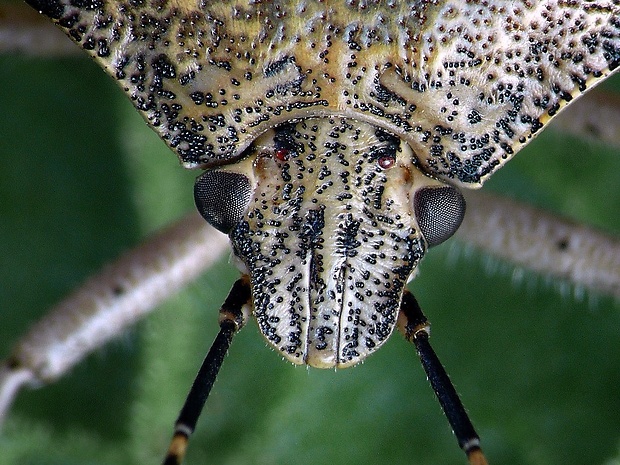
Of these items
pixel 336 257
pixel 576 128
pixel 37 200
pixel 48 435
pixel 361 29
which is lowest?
pixel 48 435

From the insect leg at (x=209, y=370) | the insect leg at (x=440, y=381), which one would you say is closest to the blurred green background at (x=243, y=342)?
the insect leg at (x=440, y=381)

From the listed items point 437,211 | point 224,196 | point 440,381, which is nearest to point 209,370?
point 224,196

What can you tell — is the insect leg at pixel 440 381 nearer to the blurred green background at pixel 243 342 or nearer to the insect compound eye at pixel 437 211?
the insect compound eye at pixel 437 211

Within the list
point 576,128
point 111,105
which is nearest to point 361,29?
point 576,128

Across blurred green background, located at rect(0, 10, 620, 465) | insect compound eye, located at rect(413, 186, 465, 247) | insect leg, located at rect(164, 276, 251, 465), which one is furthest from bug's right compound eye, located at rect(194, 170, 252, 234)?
blurred green background, located at rect(0, 10, 620, 465)

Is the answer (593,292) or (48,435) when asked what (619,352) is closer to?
(593,292)

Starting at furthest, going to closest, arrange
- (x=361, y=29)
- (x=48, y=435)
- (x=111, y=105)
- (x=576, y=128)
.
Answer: (x=111, y=105)
(x=576, y=128)
(x=48, y=435)
(x=361, y=29)
